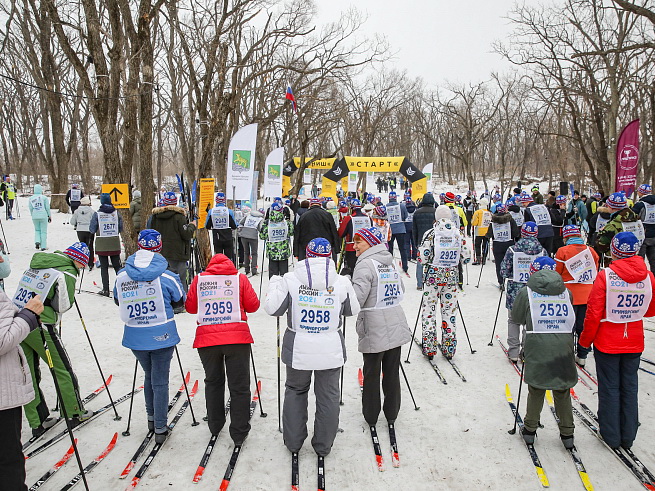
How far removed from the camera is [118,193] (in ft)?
31.7

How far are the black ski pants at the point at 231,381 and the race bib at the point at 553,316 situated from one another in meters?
2.76

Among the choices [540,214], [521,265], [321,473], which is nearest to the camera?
[321,473]

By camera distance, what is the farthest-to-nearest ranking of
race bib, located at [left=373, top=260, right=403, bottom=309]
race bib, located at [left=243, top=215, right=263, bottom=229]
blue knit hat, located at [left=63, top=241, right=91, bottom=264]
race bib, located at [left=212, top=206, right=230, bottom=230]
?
race bib, located at [left=243, top=215, right=263, bottom=229] → race bib, located at [left=212, top=206, right=230, bottom=230] → blue knit hat, located at [left=63, top=241, right=91, bottom=264] → race bib, located at [left=373, top=260, right=403, bottom=309]

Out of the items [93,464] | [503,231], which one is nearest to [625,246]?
[93,464]

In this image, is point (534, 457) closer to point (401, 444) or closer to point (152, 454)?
point (401, 444)

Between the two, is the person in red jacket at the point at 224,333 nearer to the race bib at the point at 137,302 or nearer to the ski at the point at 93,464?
the race bib at the point at 137,302

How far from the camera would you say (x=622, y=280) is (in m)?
4.09

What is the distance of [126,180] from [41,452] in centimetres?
761

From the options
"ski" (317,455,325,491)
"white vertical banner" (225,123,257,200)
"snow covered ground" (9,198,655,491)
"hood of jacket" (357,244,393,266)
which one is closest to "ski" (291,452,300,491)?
"snow covered ground" (9,198,655,491)

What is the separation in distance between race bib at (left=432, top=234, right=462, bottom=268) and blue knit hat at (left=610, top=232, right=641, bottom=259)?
2122 millimetres

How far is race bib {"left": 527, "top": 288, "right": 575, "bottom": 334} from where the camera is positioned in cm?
414

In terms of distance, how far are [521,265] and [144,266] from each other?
16.1 feet

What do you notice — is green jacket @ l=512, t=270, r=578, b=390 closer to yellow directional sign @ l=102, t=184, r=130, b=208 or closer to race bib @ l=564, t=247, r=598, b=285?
race bib @ l=564, t=247, r=598, b=285

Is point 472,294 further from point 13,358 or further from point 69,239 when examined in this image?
point 69,239
